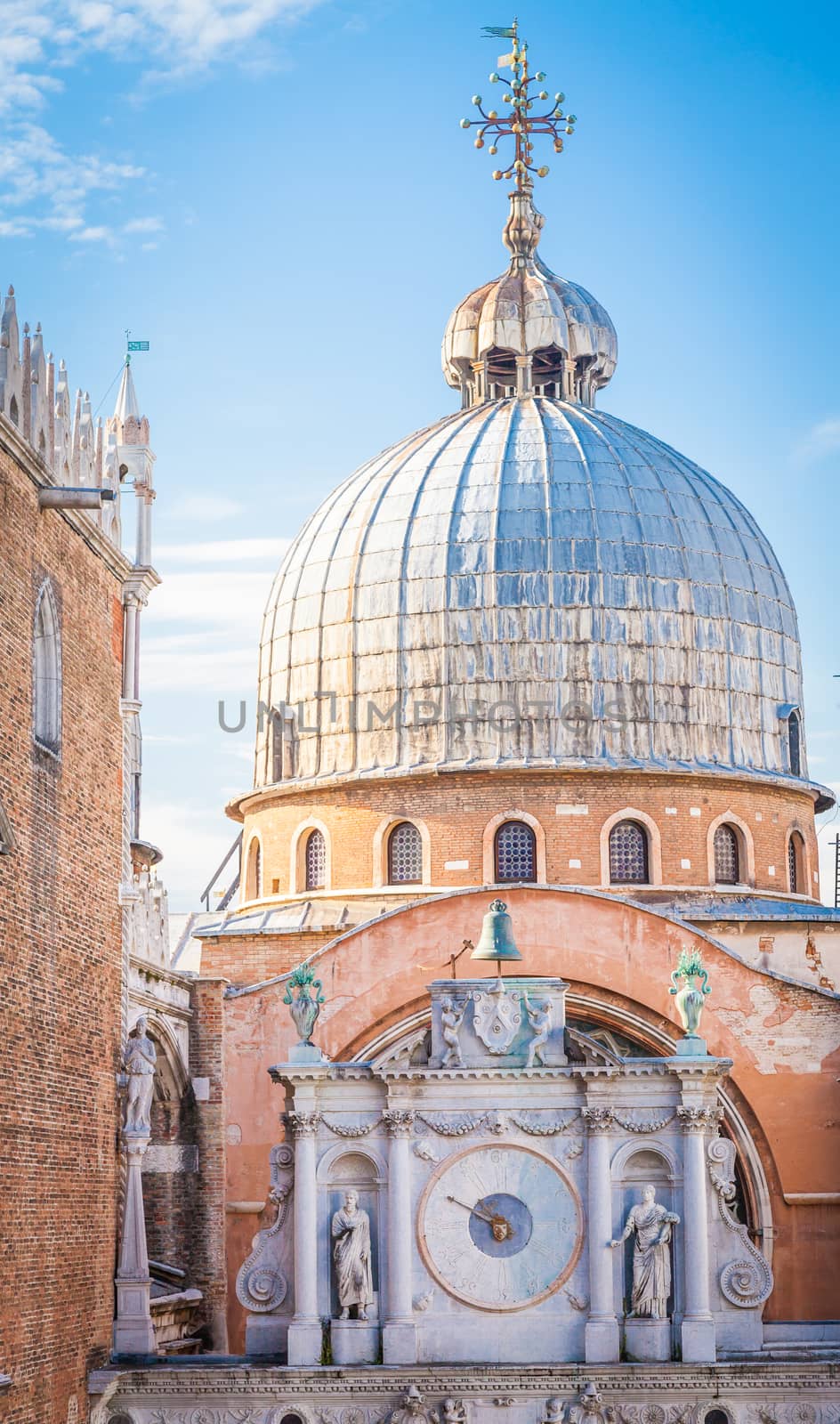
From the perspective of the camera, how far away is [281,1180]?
73.2ft

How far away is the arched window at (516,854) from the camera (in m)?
32.9

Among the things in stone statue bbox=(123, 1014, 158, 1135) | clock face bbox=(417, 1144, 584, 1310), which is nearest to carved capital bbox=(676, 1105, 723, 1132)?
clock face bbox=(417, 1144, 584, 1310)

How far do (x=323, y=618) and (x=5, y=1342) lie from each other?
60.0ft

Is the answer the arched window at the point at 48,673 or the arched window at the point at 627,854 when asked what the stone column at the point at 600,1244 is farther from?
the arched window at the point at 627,854

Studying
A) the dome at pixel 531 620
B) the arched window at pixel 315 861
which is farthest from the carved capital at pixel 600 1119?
the arched window at pixel 315 861

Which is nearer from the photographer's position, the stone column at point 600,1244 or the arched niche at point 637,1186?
the stone column at point 600,1244

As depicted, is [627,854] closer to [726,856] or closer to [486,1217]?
[726,856]

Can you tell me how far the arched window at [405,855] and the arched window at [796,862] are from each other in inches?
220

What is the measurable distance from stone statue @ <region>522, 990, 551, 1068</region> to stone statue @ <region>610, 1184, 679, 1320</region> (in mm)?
1669

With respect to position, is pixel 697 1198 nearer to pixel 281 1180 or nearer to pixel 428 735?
pixel 281 1180

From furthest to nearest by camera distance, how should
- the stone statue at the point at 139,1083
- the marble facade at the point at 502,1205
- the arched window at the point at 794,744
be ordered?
1. the arched window at the point at 794,744
2. the stone statue at the point at 139,1083
3. the marble facade at the point at 502,1205

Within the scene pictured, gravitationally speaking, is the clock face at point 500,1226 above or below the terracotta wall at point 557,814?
below

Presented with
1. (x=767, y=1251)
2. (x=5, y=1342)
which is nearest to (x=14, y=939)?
(x=5, y=1342)

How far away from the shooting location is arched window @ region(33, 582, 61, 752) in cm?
2139
